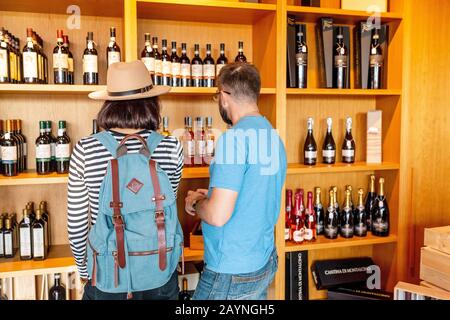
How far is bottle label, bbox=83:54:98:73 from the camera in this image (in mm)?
1889

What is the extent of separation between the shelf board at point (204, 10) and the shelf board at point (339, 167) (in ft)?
2.36

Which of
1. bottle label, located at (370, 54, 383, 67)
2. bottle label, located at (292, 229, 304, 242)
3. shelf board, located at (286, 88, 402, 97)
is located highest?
bottle label, located at (370, 54, 383, 67)

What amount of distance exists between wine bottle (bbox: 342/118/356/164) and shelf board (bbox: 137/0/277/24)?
0.73m

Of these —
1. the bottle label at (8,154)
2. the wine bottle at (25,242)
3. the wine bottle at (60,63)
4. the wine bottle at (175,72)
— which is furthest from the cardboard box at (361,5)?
the wine bottle at (25,242)

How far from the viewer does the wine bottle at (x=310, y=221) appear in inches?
87.8

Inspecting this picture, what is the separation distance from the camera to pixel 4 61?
179 centimetres

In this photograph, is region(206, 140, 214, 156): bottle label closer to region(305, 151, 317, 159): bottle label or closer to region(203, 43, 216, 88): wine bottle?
region(203, 43, 216, 88): wine bottle

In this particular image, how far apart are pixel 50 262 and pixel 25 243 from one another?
13 centimetres

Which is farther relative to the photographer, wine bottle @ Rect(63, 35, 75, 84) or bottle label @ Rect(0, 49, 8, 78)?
wine bottle @ Rect(63, 35, 75, 84)

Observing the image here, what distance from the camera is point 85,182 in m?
1.22

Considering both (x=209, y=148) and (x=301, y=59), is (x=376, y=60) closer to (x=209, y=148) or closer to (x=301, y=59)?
(x=301, y=59)

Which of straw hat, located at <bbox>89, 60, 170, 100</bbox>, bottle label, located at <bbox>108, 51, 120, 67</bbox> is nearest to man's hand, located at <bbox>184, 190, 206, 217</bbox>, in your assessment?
straw hat, located at <bbox>89, 60, 170, 100</bbox>
